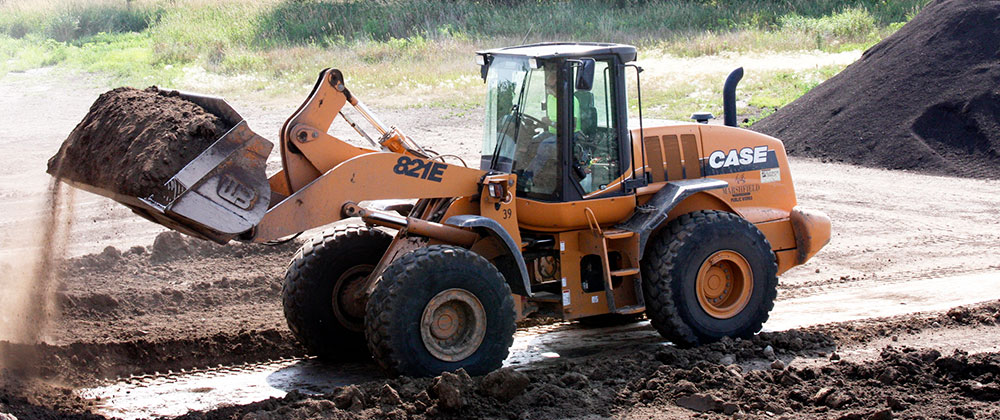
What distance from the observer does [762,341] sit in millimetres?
8250

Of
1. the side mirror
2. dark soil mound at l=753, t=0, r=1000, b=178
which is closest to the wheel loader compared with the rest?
the side mirror

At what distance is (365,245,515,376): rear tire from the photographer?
271 inches

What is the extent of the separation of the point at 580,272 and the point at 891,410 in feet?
8.37

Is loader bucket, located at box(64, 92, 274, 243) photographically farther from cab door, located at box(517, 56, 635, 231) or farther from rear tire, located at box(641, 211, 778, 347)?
rear tire, located at box(641, 211, 778, 347)

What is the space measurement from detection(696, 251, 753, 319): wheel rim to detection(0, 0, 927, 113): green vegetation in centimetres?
1229

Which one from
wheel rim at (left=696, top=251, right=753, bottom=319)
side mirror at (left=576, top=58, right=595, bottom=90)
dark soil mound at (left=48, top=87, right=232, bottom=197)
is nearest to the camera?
dark soil mound at (left=48, top=87, right=232, bottom=197)

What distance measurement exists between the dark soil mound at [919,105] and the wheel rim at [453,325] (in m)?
11.6

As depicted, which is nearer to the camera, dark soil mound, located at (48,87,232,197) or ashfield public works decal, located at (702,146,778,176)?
dark soil mound, located at (48,87,232,197)

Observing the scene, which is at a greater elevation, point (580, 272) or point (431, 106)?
point (431, 106)

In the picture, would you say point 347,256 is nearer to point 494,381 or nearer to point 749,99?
point 494,381

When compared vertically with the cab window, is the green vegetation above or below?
above

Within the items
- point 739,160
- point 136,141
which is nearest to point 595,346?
point 739,160

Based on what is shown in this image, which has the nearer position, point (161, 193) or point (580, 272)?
point (161, 193)

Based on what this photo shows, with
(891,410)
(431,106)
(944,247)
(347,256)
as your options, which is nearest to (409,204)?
(347,256)
